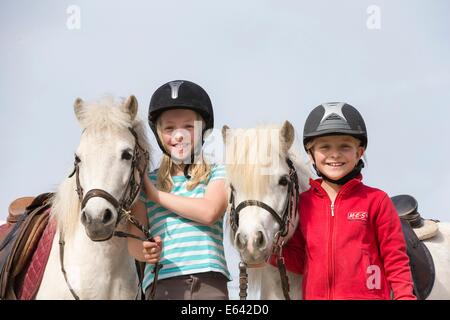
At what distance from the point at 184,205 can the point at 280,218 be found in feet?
2.06

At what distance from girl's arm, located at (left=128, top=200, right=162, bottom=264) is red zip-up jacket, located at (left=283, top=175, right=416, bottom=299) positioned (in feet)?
3.08

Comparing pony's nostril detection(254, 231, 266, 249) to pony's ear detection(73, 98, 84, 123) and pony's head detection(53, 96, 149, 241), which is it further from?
pony's ear detection(73, 98, 84, 123)

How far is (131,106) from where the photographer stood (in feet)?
15.0

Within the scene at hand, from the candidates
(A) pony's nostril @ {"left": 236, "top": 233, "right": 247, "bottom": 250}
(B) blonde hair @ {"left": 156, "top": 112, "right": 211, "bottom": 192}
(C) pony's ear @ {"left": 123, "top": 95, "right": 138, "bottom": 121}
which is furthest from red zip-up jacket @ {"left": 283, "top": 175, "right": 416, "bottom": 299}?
(C) pony's ear @ {"left": 123, "top": 95, "right": 138, "bottom": 121}

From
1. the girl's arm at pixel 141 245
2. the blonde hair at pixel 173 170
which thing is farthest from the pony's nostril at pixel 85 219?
the blonde hair at pixel 173 170

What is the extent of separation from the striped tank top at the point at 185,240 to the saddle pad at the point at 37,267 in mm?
794

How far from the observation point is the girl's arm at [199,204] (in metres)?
4.11

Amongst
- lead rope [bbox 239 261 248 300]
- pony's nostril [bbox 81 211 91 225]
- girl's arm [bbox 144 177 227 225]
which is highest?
girl's arm [bbox 144 177 227 225]

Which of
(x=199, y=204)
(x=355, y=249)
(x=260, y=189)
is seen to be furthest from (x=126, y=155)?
(x=355, y=249)

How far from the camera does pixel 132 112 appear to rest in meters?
4.56

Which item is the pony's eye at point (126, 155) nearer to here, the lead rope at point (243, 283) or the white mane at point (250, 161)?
the white mane at point (250, 161)

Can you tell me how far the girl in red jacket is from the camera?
3.77 meters
